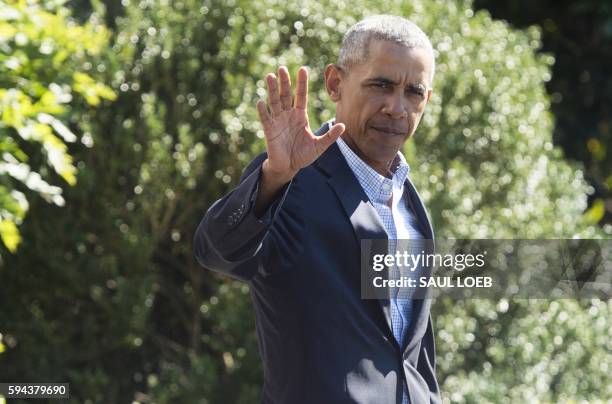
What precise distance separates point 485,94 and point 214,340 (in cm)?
192

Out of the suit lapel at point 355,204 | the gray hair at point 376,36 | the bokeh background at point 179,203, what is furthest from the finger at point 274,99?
the bokeh background at point 179,203

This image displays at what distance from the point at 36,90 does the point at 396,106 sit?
6.15 ft

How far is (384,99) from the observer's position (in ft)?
8.87

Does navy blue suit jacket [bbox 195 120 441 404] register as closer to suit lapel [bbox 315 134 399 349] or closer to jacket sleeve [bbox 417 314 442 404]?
suit lapel [bbox 315 134 399 349]

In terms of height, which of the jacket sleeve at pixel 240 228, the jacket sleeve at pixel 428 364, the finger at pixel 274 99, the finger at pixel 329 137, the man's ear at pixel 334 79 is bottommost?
the jacket sleeve at pixel 428 364

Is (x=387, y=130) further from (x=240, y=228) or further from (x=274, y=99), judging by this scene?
(x=240, y=228)

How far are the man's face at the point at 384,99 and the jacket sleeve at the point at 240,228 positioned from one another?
0.35 meters

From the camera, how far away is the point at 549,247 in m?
5.38

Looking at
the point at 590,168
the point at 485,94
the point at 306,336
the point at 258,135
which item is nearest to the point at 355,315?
the point at 306,336

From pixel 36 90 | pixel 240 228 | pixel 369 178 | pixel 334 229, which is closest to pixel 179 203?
pixel 36 90

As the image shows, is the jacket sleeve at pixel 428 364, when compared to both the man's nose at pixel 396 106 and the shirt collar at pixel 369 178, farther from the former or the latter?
the man's nose at pixel 396 106

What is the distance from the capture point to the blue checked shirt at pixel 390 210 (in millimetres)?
2686

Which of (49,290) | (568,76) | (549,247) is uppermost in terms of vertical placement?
(568,76)

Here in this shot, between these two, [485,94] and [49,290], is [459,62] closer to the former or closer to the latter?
[485,94]
